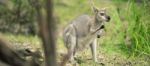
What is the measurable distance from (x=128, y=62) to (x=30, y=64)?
13.1 ft

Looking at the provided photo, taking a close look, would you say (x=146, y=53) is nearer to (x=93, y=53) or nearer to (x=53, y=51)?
(x=93, y=53)

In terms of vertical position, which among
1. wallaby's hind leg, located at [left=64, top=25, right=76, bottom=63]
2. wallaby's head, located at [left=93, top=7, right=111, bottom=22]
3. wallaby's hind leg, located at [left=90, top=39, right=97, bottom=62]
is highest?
wallaby's head, located at [left=93, top=7, right=111, bottom=22]

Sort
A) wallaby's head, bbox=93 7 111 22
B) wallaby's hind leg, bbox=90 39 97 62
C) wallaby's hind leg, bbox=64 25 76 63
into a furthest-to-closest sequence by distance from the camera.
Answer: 1. wallaby's head, bbox=93 7 111 22
2. wallaby's hind leg, bbox=64 25 76 63
3. wallaby's hind leg, bbox=90 39 97 62

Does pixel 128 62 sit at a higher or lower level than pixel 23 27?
lower

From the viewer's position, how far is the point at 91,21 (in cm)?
981

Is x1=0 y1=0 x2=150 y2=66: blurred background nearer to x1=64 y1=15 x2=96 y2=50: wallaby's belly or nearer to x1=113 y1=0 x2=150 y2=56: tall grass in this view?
x1=113 y1=0 x2=150 y2=56: tall grass

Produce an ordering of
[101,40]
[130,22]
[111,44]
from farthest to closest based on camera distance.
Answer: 1. [101,40]
2. [111,44]
3. [130,22]

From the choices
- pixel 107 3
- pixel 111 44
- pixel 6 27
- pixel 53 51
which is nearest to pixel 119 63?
pixel 111 44

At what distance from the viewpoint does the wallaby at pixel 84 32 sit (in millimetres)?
9141

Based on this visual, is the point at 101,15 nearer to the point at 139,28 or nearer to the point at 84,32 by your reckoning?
the point at 84,32

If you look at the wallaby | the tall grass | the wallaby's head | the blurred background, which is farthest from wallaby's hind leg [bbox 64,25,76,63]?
the tall grass

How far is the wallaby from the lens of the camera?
9.14 meters

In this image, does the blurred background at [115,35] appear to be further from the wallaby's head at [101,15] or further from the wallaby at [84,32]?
the wallaby's head at [101,15]

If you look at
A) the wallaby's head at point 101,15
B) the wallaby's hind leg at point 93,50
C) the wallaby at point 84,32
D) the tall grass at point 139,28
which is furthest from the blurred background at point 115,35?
the wallaby's head at point 101,15
